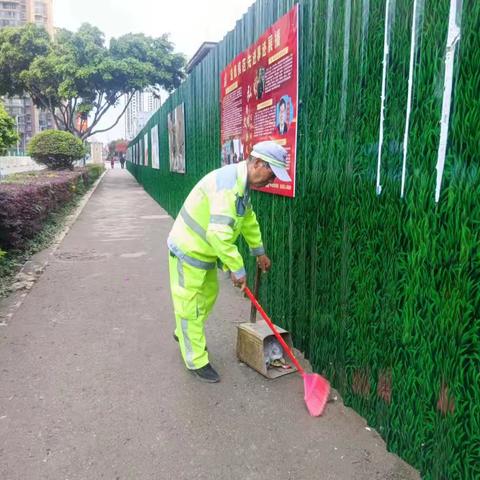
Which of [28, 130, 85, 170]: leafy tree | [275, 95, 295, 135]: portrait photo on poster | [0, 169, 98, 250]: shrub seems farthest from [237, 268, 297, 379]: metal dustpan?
[28, 130, 85, 170]: leafy tree

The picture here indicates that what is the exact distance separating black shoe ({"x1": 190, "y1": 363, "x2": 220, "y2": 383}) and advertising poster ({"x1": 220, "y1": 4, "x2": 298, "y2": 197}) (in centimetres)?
157

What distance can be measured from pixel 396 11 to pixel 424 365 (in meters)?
1.85

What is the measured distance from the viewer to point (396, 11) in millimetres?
2475

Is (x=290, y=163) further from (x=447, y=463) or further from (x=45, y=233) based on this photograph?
(x=45, y=233)

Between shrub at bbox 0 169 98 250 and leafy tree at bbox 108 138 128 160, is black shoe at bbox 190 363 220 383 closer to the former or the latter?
shrub at bbox 0 169 98 250

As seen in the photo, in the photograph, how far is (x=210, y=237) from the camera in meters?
3.00

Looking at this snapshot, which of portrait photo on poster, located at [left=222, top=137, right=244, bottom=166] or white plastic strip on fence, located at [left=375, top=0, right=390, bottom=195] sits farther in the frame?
portrait photo on poster, located at [left=222, top=137, right=244, bottom=166]

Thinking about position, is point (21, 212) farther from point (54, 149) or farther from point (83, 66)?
point (83, 66)

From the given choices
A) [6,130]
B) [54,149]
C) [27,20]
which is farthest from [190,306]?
[27,20]

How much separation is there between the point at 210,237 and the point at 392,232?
44.2 inches

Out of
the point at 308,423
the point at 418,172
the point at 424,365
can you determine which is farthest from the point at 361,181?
the point at 308,423

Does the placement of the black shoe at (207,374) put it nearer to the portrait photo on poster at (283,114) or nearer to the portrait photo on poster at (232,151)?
the portrait photo on poster at (283,114)

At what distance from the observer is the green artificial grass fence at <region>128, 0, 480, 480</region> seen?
206 centimetres

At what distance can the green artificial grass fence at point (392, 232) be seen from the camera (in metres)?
2.06
